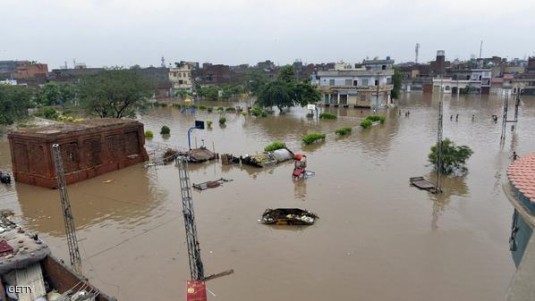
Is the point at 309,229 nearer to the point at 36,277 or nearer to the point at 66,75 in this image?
the point at 36,277

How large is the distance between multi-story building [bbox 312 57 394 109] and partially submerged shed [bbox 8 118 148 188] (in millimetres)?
38458

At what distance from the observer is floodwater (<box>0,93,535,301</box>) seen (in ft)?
Result: 41.0

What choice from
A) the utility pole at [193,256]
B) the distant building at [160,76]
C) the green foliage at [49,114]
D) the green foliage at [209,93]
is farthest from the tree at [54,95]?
the utility pole at [193,256]

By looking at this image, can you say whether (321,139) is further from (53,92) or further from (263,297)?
(53,92)

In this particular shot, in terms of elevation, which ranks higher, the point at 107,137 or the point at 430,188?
the point at 107,137

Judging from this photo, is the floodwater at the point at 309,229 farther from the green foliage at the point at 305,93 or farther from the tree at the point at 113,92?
the green foliage at the point at 305,93

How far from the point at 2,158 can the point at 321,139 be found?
26.9 m

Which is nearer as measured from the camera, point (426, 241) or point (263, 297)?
point (263, 297)

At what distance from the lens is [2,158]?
3216cm

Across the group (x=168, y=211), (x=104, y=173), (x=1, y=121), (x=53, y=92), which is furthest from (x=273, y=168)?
(x=53, y=92)

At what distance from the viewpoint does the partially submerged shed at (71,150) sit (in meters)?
22.5

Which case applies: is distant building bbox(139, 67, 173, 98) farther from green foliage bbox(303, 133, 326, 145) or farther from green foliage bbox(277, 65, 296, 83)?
A: green foliage bbox(303, 133, 326, 145)

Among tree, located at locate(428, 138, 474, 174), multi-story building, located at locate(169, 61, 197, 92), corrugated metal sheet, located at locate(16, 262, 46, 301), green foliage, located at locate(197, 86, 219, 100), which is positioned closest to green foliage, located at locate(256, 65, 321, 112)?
green foliage, located at locate(197, 86, 219, 100)

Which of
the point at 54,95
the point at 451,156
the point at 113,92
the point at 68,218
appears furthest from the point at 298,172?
the point at 54,95
